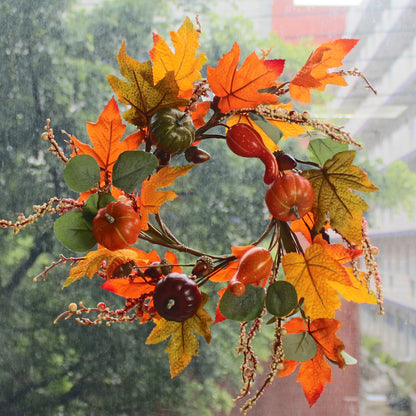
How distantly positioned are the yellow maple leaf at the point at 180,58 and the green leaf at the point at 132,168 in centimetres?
10

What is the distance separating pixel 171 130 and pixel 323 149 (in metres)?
0.17

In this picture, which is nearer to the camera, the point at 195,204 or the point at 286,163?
the point at 286,163

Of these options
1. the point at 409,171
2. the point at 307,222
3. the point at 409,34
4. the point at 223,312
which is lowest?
the point at 223,312

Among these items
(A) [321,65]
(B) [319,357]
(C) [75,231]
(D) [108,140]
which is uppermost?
(A) [321,65]

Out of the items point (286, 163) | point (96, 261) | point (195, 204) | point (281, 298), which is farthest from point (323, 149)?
point (195, 204)

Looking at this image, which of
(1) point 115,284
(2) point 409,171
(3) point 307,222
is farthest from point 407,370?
(1) point 115,284

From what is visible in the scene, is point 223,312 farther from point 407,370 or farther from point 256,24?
point 256,24

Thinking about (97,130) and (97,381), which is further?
(97,381)

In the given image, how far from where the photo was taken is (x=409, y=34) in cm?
Answer: 115

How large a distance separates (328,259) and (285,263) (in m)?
0.05

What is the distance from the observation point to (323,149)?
524mm

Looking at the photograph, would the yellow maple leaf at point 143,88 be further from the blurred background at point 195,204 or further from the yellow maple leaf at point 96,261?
the blurred background at point 195,204

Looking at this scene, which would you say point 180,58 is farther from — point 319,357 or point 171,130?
point 319,357

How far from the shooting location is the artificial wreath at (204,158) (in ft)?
1.55
